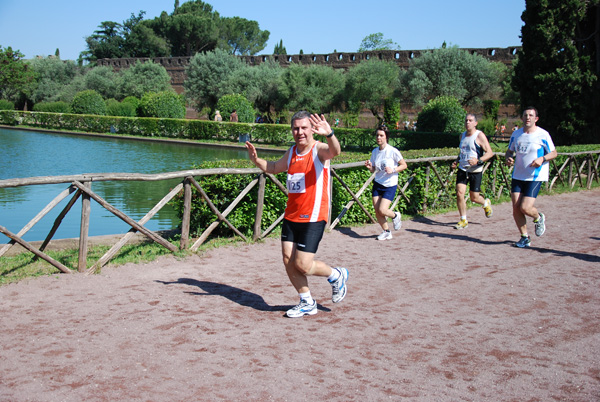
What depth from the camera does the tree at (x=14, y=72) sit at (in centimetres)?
5175

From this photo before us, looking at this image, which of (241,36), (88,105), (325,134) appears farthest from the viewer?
(241,36)

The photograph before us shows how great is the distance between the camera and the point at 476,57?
38.4 m

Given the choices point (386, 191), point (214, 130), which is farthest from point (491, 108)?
point (386, 191)

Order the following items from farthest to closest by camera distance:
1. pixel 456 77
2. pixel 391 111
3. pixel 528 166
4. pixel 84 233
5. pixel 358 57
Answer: pixel 358 57, pixel 456 77, pixel 391 111, pixel 528 166, pixel 84 233

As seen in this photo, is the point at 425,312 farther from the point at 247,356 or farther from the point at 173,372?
the point at 173,372

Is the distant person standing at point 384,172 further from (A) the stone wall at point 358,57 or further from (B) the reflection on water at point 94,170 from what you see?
(A) the stone wall at point 358,57

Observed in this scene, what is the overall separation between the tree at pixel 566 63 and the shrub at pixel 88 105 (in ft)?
96.1

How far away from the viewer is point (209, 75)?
4728 cm

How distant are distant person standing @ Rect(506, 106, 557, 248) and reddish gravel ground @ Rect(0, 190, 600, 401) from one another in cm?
59

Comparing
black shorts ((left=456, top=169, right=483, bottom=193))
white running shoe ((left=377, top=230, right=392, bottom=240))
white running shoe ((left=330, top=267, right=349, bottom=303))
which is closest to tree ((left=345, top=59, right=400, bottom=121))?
black shorts ((left=456, top=169, right=483, bottom=193))

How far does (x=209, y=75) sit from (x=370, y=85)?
15.1 m

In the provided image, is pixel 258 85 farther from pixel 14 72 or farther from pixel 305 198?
pixel 305 198

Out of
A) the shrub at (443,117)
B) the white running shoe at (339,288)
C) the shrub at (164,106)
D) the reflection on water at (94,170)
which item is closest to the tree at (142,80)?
the shrub at (164,106)

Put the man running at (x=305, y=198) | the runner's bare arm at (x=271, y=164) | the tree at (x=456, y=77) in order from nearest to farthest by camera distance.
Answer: the man running at (x=305, y=198)
the runner's bare arm at (x=271, y=164)
the tree at (x=456, y=77)
